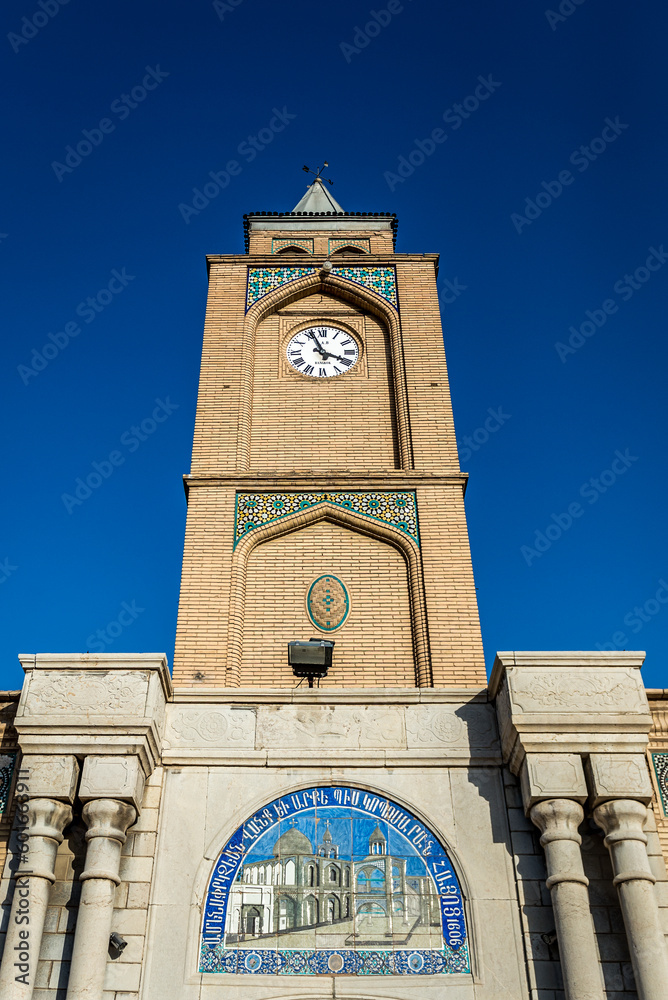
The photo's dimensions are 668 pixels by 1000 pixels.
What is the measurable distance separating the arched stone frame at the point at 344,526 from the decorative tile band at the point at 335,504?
0.08m

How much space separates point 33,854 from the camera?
25.2ft

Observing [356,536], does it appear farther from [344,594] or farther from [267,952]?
[267,952]

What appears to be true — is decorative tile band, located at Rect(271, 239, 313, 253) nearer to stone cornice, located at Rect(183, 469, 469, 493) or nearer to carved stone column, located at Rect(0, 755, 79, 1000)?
stone cornice, located at Rect(183, 469, 469, 493)

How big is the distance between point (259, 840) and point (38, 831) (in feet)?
5.77

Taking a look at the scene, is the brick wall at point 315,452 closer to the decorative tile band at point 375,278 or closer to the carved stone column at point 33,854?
the decorative tile band at point 375,278

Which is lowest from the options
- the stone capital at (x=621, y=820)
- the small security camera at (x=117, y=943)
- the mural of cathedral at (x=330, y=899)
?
the small security camera at (x=117, y=943)

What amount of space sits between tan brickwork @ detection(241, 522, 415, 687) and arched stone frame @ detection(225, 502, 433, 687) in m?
0.07

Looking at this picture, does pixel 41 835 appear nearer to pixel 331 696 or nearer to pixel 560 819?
pixel 331 696

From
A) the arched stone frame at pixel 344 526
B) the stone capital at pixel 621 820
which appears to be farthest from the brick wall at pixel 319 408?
the stone capital at pixel 621 820

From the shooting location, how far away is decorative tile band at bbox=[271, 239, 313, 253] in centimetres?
1533

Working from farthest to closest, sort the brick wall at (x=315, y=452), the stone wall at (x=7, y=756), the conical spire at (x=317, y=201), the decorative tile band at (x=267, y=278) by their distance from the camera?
Result: the conical spire at (x=317, y=201) → the decorative tile band at (x=267, y=278) → the brick wall at (x=315, y=452) → the stone wall at (x=7, y=756)

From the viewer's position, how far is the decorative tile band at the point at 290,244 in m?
15.3

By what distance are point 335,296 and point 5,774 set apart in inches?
327

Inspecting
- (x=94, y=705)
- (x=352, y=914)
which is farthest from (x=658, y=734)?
(x=94, y=705)
